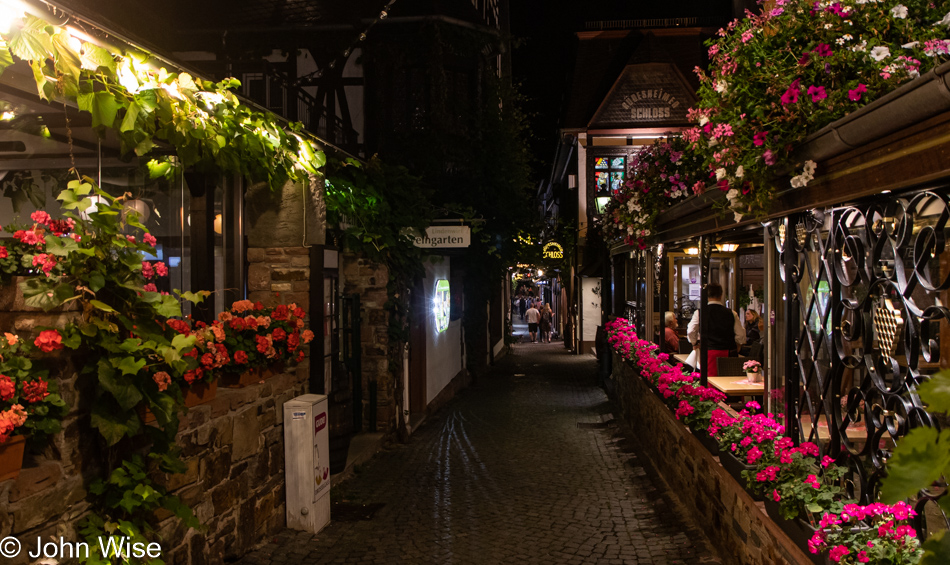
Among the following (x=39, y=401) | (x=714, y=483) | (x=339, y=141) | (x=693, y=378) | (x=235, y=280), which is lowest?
(x=714, y=483)

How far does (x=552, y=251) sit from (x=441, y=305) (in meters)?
10.4

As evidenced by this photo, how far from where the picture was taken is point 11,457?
2.80 metres

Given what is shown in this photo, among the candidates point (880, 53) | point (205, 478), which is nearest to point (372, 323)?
point (205, 478)

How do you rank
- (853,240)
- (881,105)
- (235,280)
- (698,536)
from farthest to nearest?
(235,280) < (698,536) < (853,240) < (881,105)

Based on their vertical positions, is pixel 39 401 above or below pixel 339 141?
below

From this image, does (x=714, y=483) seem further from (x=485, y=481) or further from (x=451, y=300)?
(x=451, y=300)

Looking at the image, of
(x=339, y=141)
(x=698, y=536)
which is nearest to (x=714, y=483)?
(x=698, y=536)

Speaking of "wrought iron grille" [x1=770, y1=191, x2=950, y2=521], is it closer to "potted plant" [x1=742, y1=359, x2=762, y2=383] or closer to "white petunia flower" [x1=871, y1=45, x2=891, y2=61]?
"white petunia flower" [x1=871, y1=45, x2=891, y2=61]

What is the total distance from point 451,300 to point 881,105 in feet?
42.3

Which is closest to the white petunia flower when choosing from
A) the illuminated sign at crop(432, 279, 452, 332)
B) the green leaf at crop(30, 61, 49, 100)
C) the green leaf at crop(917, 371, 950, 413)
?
the green leaf at crop(917, 371, 950, 413)

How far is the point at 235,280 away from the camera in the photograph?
639 centimetres

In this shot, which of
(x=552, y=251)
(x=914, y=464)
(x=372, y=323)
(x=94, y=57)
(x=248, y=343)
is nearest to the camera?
(x=914, y=464)

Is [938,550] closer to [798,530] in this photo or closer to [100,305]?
[798,530]
